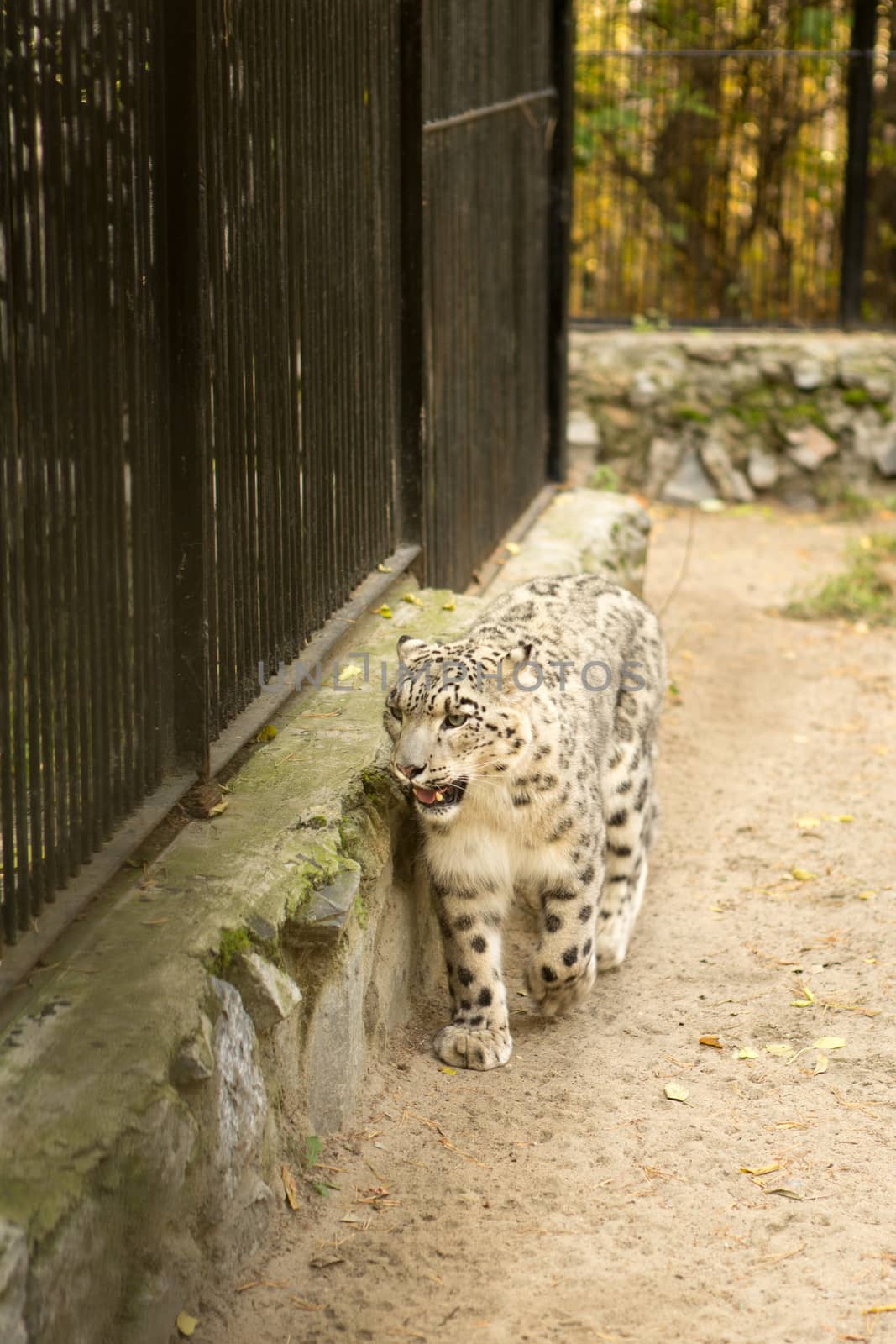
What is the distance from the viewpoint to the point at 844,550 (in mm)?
11219

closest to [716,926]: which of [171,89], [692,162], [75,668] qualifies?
[75,668]

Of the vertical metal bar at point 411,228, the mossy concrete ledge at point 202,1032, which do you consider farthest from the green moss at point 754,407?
the mossy concrete ledge at point 202,1032

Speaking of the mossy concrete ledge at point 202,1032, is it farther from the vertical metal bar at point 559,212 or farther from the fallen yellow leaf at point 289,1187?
the vertical metal bar at point 559,212

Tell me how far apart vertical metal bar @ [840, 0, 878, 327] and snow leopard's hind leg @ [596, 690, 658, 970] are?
8.80 m

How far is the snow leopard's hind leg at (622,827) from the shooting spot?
5.43 metres

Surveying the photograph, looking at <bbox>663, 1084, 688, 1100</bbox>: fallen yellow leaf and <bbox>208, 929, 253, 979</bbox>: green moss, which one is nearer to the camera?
<bbox>208, 929, 253, 979</bbox>: green moss

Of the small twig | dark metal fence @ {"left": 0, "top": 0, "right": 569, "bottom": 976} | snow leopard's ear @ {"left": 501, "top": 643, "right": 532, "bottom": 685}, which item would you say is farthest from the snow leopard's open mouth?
the small twig

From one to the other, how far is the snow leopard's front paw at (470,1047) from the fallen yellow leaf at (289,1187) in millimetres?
920

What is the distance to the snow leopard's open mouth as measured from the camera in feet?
14.6

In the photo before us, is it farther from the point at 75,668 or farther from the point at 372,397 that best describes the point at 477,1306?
the point at 372,397

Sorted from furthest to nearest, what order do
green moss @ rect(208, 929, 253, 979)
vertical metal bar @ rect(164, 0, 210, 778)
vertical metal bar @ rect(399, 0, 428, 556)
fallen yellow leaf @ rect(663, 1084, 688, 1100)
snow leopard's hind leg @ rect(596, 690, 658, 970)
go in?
vertical metal bar @ rect(399, 0, 428, 556) < snow leopard's hind leg @ rect(596, 690, 658, 970) < fallen yellow leaf @ rect(663, 1084, 688, 1100) < vertical metal bar @ rect(164, 0, 210, 778) < green moss @ rect(208, 929, 253, 979)

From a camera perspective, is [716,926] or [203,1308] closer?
[203,1308]

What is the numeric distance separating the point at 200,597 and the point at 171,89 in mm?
1271

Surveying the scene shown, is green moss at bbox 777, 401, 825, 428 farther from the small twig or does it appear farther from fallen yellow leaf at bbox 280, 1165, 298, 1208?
fallen yellow leaf at bbox 280, 1165, 298, 1208
